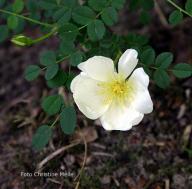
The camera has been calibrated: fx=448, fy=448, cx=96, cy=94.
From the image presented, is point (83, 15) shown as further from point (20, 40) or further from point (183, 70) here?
point (183, 70)

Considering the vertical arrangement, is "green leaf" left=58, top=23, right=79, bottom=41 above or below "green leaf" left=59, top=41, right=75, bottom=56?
above

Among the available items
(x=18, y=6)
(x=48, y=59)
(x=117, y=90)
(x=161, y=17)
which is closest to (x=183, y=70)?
(x=117, y=90)

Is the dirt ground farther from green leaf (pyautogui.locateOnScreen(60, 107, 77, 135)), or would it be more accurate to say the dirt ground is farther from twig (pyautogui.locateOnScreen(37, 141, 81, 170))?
green leaf (pyautogui.locateOnScreen(60, 107, 77, 135))

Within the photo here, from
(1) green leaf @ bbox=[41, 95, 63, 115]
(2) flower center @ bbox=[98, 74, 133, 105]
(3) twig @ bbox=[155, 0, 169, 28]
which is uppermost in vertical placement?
(2) flower center @ bbox=[98, 74, 133, 105]

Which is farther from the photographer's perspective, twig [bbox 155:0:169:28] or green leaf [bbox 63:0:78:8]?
twig [bbox 155:0:169:28]

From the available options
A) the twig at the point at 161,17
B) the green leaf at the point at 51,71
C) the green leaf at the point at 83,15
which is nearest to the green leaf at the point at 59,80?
the green leaf at the point at 51,71

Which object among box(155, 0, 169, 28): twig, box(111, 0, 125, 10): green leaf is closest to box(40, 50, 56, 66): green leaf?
box(111, 0, 125, 10): green leaf
